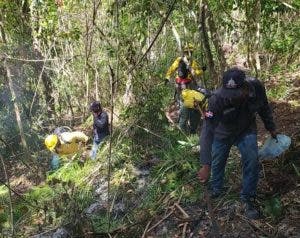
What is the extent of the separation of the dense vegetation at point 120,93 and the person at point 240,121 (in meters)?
0.38

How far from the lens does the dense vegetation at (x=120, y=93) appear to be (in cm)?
617

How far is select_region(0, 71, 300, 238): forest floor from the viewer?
4816mm

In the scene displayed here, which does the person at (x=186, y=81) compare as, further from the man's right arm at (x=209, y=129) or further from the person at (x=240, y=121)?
the man's right arm at (x=209, y=129)

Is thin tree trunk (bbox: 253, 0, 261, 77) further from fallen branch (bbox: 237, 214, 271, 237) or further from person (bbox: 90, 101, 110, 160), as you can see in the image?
fallen branch (bbox: 237, 214, 271, 237)

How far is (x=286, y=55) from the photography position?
11039mm

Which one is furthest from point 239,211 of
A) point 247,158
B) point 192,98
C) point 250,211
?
point 192,98

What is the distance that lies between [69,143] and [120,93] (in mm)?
3139

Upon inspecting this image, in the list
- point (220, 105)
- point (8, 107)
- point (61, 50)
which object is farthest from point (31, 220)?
point (61, 50)

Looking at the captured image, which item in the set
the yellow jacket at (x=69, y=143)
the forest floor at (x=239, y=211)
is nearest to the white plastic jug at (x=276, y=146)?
the forest floor at (x=239, y=211)

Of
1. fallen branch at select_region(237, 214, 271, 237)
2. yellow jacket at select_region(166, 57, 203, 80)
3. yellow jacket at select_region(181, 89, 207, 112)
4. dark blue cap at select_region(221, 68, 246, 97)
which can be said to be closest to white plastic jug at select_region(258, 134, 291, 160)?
fallen branch at select_region(237, 214, 271, 237)

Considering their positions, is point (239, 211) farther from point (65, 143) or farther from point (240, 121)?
point (65, 143)

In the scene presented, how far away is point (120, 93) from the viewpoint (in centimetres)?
1218

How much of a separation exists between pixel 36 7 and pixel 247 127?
7.61 meters

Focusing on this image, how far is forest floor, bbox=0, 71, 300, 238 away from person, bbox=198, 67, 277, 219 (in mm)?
181
